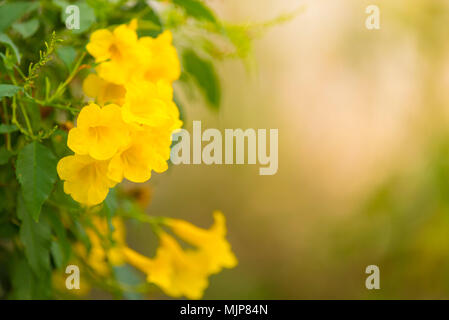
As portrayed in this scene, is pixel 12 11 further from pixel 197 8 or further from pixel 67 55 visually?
pixel 197 8

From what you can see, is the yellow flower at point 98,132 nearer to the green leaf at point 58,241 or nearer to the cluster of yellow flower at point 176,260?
the green leaf at point 58,241

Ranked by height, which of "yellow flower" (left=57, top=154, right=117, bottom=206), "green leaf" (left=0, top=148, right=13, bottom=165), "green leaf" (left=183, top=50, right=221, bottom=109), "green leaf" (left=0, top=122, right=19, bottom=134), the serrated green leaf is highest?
"green leaf" (left=183, top=50, right=221, bottom=109)

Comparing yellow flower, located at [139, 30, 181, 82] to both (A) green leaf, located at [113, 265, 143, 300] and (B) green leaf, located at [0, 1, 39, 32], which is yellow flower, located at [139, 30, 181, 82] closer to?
(B) green leaf, located at [0, 1, 39, 32]

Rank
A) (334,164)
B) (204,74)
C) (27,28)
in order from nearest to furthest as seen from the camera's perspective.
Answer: (27,28) → (204,74) → (334,164)

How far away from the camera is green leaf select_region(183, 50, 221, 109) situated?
2.22 ft

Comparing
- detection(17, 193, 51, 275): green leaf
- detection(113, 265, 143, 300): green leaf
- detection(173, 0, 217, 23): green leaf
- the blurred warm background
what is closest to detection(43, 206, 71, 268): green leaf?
detection(17, 193, 51, 275): green leaf

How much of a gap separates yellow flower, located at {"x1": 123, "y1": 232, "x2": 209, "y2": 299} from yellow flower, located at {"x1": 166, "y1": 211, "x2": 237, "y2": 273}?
0.05 feet

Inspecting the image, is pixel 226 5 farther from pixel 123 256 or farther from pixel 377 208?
pixel 123 256

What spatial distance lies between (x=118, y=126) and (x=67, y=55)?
0.13 meters

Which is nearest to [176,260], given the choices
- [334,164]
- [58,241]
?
[58,241]

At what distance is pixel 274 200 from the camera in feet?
6.05

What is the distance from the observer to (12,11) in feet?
1.69

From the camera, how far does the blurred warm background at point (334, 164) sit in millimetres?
1305

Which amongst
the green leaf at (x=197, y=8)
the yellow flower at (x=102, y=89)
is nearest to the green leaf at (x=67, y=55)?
the yellow flower at (x=102, y=89)
